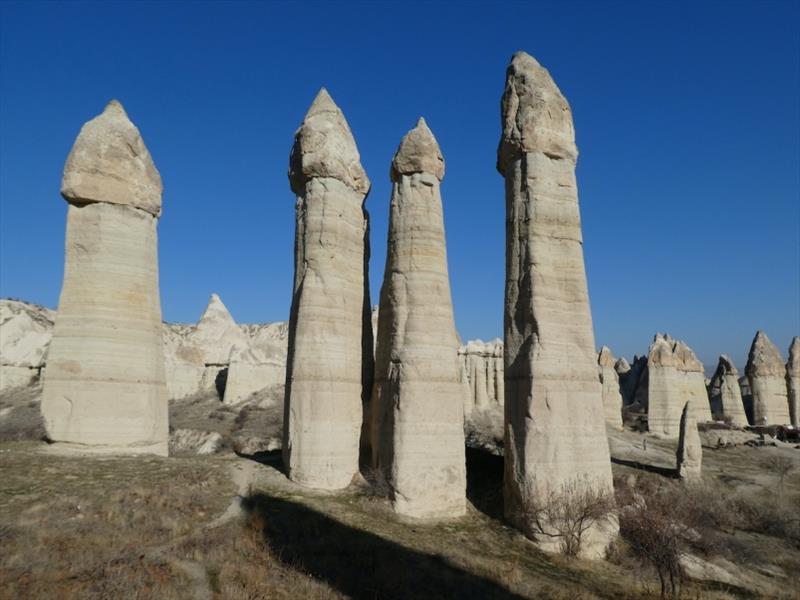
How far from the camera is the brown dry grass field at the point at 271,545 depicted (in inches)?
398

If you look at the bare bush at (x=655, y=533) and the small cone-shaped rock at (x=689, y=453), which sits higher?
the small cone-shaped rock at (x=689, y=453)

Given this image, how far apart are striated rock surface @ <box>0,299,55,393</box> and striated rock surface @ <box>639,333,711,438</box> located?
40252mm

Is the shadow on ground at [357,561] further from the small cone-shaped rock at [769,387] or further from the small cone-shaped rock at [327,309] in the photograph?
the small cone-shaped rock at [769,387]

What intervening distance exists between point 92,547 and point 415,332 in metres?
9.27

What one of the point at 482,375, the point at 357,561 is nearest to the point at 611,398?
the point at 482,375

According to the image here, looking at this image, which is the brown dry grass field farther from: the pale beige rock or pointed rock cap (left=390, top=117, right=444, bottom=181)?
the pale beige rock

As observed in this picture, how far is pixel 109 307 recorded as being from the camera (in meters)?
15.9

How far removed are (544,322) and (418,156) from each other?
6.23 meters

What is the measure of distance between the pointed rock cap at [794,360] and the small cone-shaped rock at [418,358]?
115 feet

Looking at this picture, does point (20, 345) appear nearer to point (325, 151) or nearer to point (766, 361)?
point (325, 151)

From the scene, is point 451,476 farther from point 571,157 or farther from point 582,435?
point 571,157

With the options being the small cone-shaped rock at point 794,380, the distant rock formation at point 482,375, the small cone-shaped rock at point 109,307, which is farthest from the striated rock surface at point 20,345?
the small cone-shaped rock at point 794,380

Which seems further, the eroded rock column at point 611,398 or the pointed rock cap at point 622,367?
the pointed rock cap at point 622,367

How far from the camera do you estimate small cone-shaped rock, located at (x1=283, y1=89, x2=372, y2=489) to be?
658 inches
